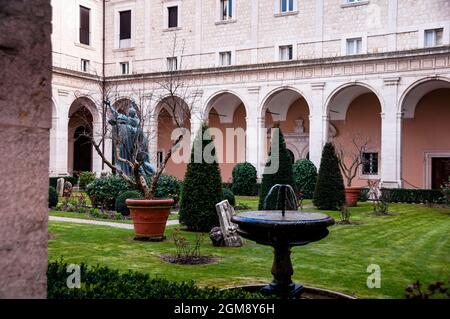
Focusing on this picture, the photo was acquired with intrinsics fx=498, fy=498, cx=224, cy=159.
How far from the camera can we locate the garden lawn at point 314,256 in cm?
701

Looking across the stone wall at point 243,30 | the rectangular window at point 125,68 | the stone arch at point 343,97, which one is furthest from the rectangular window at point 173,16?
the stone arch at point 343,97

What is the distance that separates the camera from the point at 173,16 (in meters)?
28.5

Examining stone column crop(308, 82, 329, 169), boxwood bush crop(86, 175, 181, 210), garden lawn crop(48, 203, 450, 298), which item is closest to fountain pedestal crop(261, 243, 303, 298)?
garden lawn crop(48, 203, 450, 298)

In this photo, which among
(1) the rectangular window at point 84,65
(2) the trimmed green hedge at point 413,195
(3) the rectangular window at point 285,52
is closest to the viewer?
(2) the trimmed green hedge at point 413,195

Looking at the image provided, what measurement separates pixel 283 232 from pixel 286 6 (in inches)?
867

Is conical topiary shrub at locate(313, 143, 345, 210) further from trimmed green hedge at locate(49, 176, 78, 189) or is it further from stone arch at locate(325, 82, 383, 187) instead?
trimmed green hedge at locate(49, 176, 78, 189)

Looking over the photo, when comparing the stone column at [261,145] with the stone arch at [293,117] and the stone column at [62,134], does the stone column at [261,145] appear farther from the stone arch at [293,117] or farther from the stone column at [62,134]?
the stone column at [62,134]

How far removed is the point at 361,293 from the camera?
6.27 meters

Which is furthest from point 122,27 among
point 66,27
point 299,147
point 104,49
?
point 299,147

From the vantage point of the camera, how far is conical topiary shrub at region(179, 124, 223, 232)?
11.3 meters

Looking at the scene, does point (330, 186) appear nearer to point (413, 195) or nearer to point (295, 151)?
point (413, 195)

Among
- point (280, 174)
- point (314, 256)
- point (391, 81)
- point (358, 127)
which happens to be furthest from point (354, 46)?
point (314, 256)

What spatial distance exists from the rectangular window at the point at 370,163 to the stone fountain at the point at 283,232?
70.4 ft

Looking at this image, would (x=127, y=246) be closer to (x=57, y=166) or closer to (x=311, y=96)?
(x=311, y=96)
